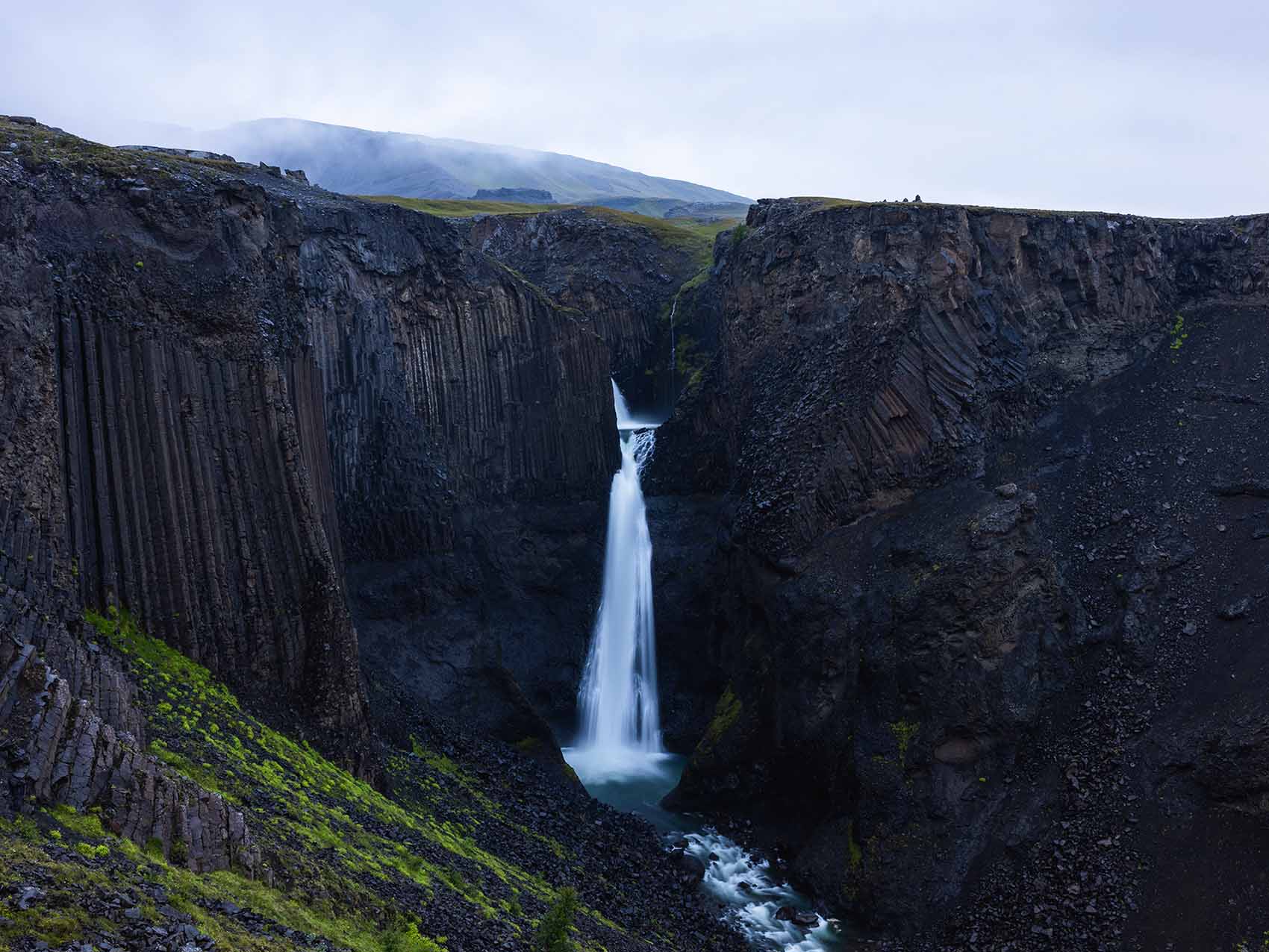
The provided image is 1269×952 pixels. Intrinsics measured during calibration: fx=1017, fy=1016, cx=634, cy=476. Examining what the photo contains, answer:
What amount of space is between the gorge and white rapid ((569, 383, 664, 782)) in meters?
0.17

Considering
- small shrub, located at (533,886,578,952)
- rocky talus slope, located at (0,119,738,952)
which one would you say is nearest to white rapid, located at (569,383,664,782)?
rocky talus slope, located at (0,119,738,952)

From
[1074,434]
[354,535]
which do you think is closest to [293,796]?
[354,535]

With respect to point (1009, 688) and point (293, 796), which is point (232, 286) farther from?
point (1009, 688)

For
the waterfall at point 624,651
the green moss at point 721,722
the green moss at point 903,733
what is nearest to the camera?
the green moss at point 903,733

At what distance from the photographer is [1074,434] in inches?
1336

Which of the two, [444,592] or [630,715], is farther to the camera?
[630,715]

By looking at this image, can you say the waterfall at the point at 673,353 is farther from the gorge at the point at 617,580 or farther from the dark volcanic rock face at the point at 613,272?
the gorge at the point at 617,580

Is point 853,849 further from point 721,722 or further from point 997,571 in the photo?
point 997,571

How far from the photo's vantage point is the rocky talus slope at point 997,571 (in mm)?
25406

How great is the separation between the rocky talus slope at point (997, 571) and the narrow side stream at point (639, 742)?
131 cm

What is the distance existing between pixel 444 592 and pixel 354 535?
149 inches

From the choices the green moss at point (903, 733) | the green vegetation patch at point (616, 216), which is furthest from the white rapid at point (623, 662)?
the green vegetation patch at point (616, 216)

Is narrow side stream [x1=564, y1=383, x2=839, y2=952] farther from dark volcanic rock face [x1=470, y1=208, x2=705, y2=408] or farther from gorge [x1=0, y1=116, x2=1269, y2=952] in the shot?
dark volcanic rock face [x1=470, y1=208, x2=705, y2=408]

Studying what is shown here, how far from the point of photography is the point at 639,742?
37.8 meters
